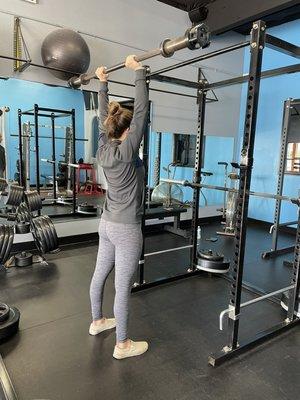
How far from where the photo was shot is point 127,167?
5.34 ft

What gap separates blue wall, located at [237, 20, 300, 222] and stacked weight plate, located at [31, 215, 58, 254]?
3795mm

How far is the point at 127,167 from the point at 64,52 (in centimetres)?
217

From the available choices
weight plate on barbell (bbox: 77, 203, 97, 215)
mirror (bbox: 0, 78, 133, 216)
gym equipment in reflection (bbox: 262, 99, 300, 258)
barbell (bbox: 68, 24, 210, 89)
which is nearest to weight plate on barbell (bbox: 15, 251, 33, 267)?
mirror (bbox: 0, 78, 133, 216)

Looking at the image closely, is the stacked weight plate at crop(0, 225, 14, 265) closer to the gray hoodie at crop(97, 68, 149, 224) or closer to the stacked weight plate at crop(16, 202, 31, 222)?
the stacked weight plate at crop(16, 202, 31, 222)

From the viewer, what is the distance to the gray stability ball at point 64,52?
315 cm

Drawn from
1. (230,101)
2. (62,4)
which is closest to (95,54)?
(62,4)

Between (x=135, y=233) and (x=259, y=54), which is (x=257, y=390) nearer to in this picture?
(x=135, y=233)

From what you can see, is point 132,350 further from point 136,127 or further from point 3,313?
point 136,127

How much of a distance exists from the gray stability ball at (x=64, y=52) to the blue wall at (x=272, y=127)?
11.1 feet

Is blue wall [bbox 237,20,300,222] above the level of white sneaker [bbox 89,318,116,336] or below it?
above

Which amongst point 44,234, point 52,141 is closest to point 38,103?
point 52,141

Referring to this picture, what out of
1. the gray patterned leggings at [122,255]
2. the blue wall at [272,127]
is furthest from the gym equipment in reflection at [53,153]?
the blue wall at [272,127]

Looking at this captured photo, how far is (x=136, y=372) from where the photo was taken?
67.7 inches

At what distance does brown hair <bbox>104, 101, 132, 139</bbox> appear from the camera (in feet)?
5.37
